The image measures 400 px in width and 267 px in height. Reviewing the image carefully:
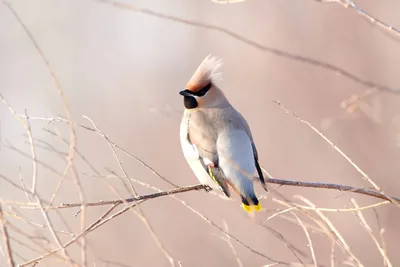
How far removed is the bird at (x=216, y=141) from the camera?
3141 millimetres

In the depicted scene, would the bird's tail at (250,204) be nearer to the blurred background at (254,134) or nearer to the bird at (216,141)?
→ the bird at (216,141)

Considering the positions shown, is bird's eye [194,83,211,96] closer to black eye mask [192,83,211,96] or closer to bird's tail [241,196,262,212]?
black eye mask [192,83,211,96]

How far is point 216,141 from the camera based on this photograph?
3297 millimetres

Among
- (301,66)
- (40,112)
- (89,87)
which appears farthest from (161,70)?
(301,66)

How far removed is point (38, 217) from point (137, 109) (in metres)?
2.59

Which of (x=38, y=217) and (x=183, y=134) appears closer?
(x=183, y=134)

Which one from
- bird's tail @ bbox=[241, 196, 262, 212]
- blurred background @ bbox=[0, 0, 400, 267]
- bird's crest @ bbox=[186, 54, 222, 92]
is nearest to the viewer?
bird's tail @ bbox=[241, 196, 262, 212]

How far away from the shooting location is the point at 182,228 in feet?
25.6

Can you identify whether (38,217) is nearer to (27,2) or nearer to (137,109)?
(137,109)

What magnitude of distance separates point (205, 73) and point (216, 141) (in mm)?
416

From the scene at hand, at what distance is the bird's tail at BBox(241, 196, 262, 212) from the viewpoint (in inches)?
120

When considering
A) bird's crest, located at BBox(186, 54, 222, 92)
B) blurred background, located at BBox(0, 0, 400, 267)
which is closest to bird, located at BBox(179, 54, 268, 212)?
bird's crest, located at BBox(186, 54, 222, 92)

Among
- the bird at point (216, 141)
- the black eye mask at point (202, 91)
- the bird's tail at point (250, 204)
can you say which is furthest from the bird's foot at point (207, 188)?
the black eye mask at point (202, 91)

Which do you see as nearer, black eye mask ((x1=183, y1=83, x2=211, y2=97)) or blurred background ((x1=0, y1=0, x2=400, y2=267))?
black eye mask ((x1=183, y1=83, x2=211, y2=97))
